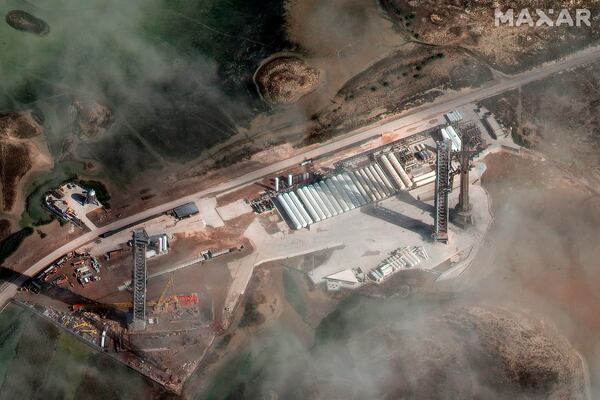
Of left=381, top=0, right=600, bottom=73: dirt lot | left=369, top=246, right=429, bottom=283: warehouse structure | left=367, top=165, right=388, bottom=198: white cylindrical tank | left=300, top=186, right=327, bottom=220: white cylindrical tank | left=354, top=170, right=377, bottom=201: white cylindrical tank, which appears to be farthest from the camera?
left=381, top=0, right=600, bottom=73: dirt lot

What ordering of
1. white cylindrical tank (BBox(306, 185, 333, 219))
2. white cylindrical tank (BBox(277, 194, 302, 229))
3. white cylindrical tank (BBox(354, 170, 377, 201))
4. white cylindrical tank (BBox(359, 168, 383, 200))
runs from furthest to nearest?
white cylindrical tank (BBox(359, 168, 383, 200)) < white cylindrical tank (BBox(354, 170, 377, 201)) < white cylindrical tank (BBox(306, 185, 333, 219)) < white cylindrical tank (BBox(277, 194, 302, 229))

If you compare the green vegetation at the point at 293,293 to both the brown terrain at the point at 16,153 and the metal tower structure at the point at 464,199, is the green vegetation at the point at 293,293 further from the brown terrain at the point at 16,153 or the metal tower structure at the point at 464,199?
the brown terrain at the point at 16,153

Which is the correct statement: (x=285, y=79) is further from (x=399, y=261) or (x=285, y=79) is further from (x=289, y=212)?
(x=399, y=261)

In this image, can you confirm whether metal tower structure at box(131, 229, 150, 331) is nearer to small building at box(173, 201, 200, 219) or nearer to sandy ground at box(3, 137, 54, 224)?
small building at box(173, 201, 200, 219)

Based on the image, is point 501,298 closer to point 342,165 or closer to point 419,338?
point 419,338

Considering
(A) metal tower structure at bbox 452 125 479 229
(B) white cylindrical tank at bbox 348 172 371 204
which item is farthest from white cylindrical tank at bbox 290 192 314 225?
(A) metal tower structure at bbox 452 125 479 229

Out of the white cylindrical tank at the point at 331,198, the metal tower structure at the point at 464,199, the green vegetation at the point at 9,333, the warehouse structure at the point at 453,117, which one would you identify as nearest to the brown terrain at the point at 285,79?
the white cylindrical tank at the point at 331,198
